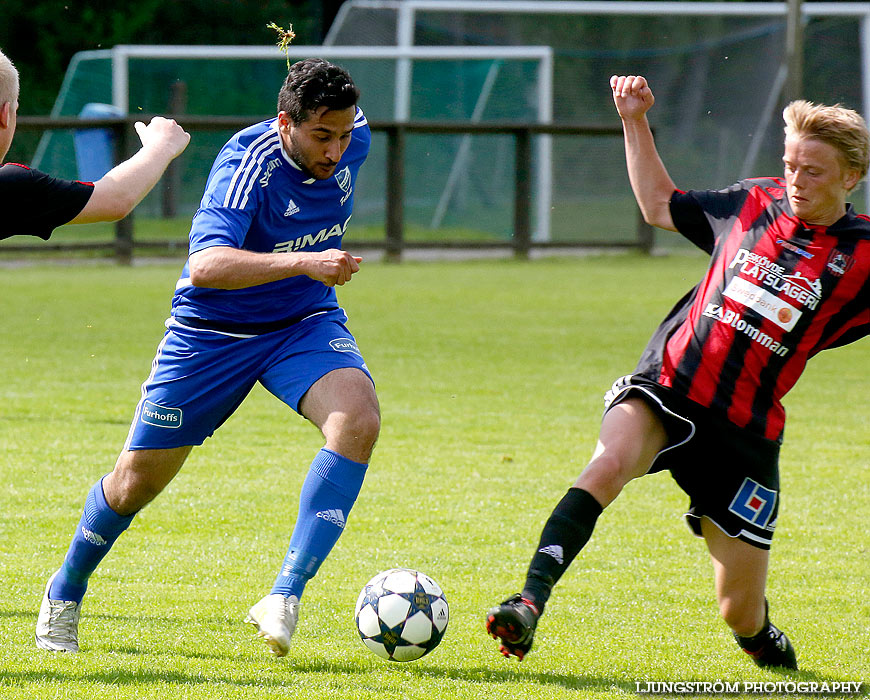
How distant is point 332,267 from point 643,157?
46.8 inches

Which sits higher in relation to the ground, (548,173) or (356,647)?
(356,647)

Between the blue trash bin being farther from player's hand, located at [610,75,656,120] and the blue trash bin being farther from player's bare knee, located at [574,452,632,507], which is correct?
player's bare knee, located at [574,452,632,507]

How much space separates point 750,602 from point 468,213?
16228mm

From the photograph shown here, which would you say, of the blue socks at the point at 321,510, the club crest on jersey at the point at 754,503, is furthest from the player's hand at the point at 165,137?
the club crest on jersey at the point at 754,503

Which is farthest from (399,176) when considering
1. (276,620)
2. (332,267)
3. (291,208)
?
(276,620)

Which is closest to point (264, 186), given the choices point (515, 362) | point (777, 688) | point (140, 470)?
point (140, 470)

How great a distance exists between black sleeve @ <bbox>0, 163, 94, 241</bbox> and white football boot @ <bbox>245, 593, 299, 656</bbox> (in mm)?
1169

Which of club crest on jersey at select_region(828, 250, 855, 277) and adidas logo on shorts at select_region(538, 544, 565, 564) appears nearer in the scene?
adidas logo on shorts at select_region(538, 544, 565, 564)

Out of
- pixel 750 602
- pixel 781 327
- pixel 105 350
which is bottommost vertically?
pixel 105 350

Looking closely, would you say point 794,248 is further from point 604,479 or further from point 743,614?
point 743,614

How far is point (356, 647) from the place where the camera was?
3891 millimetres

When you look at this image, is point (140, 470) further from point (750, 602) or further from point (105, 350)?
point (105, 350)

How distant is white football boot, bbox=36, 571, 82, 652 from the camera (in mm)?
3791

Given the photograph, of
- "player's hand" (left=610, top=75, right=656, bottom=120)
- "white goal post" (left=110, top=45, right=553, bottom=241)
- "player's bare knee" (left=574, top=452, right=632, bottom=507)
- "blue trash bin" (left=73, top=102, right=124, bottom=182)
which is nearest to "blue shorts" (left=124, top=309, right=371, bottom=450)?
"player's bare knee" (left=574, top=452, right=632, bottom=507)
